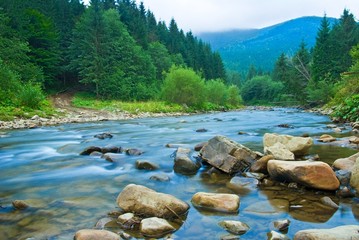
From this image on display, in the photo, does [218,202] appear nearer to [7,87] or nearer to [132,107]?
[7,87]

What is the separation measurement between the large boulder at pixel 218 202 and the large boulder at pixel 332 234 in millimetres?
1298

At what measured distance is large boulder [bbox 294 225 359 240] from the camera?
3541mm

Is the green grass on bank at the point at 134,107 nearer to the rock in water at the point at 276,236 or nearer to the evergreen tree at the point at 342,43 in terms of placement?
the rock in water at the point at 276,236

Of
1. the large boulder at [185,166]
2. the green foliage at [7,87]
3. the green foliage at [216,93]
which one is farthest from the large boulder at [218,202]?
the green foliage at [216,93]

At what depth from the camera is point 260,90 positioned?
100625 millimetres

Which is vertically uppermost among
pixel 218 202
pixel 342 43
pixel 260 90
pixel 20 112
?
pixel 342 43

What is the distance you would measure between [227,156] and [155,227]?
139 inches

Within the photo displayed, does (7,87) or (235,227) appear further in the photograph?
(7,87)

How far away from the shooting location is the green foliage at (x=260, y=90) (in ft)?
309

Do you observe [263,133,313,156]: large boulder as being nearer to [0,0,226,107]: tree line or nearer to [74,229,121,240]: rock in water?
[74,229,121,240]: rock in water

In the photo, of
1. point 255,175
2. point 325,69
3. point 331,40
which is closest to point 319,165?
point 255,175

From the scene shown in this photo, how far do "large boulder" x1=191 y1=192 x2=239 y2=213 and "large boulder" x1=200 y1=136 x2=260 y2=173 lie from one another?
196 centimetres

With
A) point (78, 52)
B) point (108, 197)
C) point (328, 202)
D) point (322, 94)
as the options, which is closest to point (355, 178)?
point (328, 202)

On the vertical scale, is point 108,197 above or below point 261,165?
below
